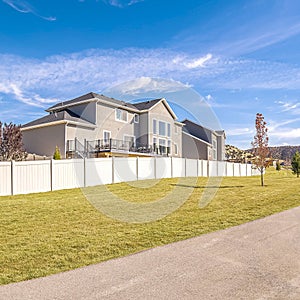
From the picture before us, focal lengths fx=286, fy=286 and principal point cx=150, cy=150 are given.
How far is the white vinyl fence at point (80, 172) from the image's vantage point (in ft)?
43.4

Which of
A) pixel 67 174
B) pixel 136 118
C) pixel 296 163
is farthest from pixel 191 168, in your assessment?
pixel 296 163

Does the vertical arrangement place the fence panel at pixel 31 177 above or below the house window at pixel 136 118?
below

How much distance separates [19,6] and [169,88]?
774cm

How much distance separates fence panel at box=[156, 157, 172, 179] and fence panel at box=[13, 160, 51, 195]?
9.07 meters

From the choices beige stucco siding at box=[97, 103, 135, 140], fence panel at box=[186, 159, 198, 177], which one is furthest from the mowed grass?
beige stucco siding at box=[97, 103, 135, 140]

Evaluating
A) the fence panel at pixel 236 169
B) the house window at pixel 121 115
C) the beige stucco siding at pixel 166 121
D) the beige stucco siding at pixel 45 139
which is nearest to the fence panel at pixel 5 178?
the beige stucco siding at pixel 45 139

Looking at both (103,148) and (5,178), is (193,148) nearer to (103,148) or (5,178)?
(103,148)

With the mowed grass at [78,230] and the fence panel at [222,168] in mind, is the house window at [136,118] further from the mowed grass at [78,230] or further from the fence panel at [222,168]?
the mowed grass at [78,230]

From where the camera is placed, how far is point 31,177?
13.8 meters

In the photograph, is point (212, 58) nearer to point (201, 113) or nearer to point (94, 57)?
point (201, 113)

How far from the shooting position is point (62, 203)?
Result: 36.6 feet

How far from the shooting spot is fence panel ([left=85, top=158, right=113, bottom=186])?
16531 mm

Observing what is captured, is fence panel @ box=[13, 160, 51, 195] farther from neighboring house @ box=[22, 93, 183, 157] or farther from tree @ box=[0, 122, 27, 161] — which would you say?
neighboring house @ box=[22, 93, 183, 157]

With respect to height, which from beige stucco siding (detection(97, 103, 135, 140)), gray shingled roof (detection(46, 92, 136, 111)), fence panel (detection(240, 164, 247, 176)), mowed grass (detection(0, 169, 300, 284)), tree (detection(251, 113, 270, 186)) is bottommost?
mowed grass (detection(0, 169, 300, 284))
